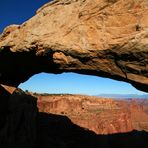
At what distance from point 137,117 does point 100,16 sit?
10186 centimetres

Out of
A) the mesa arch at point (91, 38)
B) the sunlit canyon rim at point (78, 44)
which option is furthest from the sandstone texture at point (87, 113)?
the mesa arch at point (91, 38)

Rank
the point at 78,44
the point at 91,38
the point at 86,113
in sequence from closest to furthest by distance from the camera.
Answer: the point at 91,38
the point at 78,44
the point at 86,113

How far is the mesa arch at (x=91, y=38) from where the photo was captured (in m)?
9.59

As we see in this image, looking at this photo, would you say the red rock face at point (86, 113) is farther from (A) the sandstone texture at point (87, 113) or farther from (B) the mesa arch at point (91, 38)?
(B) the mesa arch at point (91, 38)

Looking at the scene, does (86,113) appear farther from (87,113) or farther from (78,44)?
(78,44)

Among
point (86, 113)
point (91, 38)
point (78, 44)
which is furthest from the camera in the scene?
point (86, 113)

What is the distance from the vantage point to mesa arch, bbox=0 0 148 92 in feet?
31.5

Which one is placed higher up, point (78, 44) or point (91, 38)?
point (91, 38)

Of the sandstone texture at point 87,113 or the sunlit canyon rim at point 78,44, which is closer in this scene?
the sunlit canyon rim at point 78,44

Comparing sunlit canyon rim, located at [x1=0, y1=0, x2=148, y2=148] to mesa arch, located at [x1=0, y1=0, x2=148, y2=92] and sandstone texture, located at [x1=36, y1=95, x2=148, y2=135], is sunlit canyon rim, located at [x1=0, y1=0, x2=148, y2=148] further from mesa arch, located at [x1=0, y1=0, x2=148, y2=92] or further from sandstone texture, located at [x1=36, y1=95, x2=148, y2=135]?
sandstone texture, located at [x1=36, y1=95, x2=148, y2=135]

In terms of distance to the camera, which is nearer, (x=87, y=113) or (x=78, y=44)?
(x=78, y=44)

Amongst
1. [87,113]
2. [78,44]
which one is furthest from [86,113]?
[78,44]

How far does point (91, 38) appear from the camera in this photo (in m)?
10.4

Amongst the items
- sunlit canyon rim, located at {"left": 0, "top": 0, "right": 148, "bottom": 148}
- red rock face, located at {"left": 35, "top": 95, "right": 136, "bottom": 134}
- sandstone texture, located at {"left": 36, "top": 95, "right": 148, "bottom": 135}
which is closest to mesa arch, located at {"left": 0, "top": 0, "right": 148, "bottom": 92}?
sunlit canyon rim, located at {"left": 0, "top": 0, "right": 148, "bottom": 148}
